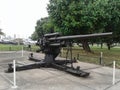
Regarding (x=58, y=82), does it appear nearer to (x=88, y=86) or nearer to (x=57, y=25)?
(x=88, y=86)

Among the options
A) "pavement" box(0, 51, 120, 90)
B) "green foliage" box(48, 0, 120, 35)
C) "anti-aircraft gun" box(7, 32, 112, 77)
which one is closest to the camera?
"pavement" box(0, 51, 120, 90)

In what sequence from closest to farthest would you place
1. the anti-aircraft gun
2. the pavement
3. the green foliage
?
the pavement, the anti-aircraft gun, the green foliage

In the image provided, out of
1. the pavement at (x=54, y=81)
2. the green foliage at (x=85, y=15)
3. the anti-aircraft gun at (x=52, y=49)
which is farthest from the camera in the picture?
the green foliage at (x=85, y=15)

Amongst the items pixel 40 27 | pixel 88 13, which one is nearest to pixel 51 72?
pixel 88 13

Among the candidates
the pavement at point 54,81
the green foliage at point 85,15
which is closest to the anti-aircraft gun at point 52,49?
the pavement at point 54,81

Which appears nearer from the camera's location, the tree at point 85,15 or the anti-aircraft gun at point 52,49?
the anti-aircraft gun at point 52,49

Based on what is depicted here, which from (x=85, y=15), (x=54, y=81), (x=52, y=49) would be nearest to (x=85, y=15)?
(x=85, y=15)

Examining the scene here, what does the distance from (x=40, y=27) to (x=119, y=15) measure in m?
36.9

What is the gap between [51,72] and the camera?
959 centimetres

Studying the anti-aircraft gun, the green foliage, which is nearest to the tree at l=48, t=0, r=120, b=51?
the green foliage

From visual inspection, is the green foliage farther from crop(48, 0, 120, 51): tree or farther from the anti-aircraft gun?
the anti-aircraft gun

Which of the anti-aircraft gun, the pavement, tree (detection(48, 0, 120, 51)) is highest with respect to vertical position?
tree (detection(48, 0, 120, 51))

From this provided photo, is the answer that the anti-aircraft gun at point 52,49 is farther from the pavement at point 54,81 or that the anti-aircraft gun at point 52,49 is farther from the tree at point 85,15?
the tree at point 85,15

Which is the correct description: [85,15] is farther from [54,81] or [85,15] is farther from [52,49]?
[54,81]
